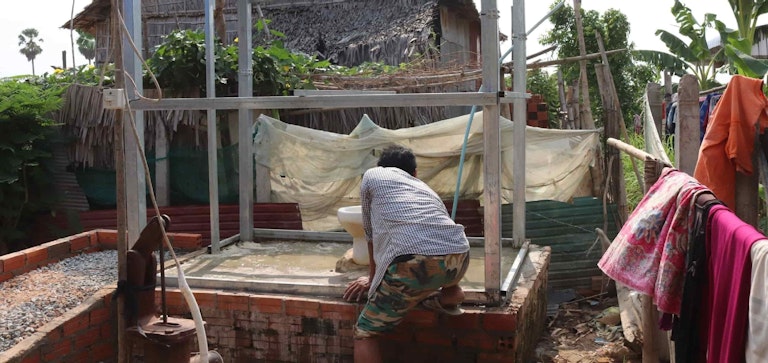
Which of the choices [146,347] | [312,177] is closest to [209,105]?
[146,347]

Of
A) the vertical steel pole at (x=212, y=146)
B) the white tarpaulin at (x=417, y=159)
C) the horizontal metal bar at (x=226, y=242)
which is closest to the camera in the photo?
the vertical steel pole at (x=212, y=146)

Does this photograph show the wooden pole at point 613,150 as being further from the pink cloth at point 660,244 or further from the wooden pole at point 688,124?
the pink cloth at point 660,244

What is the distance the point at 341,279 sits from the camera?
5297 millimetres

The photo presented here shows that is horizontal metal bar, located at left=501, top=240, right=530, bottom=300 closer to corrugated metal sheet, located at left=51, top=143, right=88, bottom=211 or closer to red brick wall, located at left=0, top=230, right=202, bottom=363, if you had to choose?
red brick wall, located at left=0, top=230, right=202, bottom=363

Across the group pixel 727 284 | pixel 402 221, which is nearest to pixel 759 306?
pixel 727 284

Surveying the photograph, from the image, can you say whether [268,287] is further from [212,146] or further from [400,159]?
[212,146]

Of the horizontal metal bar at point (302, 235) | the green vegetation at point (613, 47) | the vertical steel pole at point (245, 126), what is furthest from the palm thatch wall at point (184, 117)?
the green vegetation at point (613, 47)

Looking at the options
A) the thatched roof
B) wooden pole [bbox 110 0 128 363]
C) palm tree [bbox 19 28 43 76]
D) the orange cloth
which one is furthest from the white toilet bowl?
palm tree [bbox 19 28 43 76]

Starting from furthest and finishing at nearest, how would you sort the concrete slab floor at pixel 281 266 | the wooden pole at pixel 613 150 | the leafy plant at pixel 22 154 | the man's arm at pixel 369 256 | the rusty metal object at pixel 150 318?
the leafy plant at pixel 22 154 → the wooden pole at pixel 613 150 → the concrete slab floor at pixel 281 266 → the man's arm at pixel 369 256 → the rusty metal object at pixel 150 318

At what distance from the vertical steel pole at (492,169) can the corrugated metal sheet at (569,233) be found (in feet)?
9.57

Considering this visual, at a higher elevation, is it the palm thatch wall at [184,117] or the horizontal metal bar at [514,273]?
the palm thatch wall at [184,117]

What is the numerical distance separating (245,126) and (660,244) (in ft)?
14.8

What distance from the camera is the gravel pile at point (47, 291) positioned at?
15.9ft

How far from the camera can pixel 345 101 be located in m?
4.77
